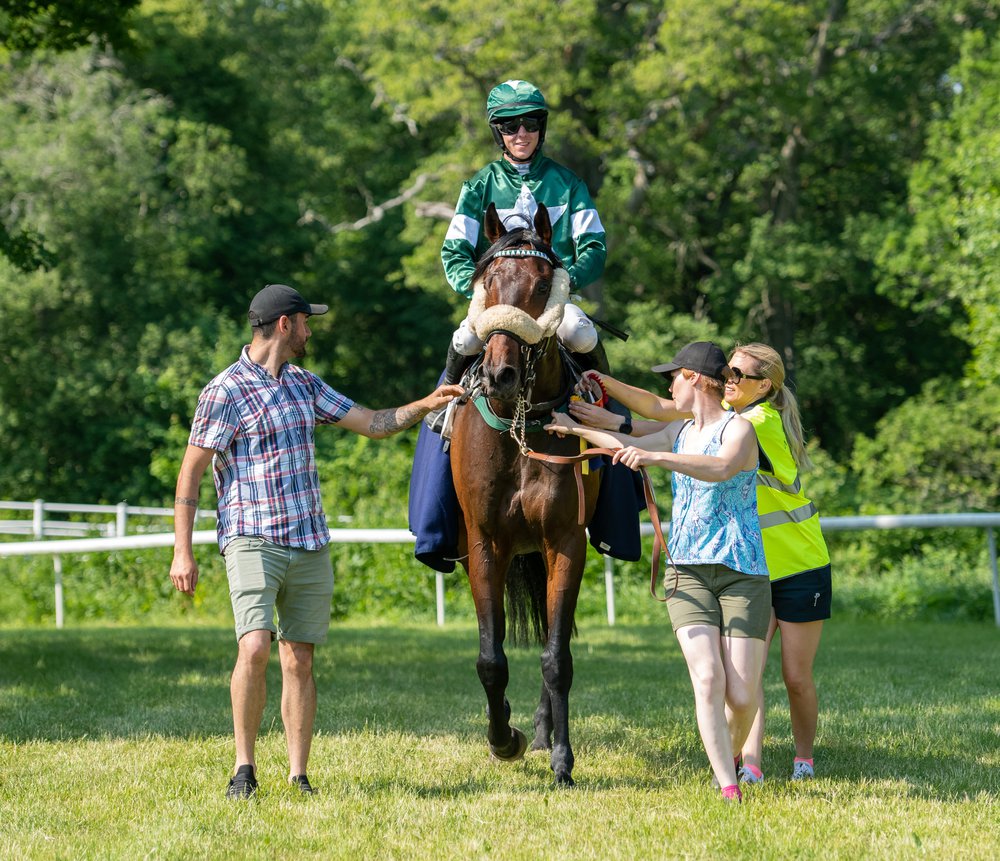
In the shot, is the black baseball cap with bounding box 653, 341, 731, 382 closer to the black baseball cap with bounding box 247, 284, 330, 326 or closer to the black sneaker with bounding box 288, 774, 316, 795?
the black baseball cap with bounding box 247, 284, 330, 326

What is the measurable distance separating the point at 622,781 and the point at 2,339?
2448 cm

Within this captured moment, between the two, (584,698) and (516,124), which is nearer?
(516,124)

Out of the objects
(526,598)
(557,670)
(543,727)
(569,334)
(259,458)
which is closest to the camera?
(259,458)

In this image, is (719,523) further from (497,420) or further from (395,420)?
(395,420)

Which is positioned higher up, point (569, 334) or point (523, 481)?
point (569, 334)

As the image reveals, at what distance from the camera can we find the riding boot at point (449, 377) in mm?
6160

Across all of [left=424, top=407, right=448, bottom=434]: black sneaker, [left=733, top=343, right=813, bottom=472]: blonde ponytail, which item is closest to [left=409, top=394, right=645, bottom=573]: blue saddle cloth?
[left=424, top=407, right=448, bottom=434]: black sneaker

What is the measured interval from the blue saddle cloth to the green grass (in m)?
1.08

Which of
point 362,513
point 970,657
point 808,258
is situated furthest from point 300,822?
point 808,258

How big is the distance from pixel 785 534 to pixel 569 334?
135cm

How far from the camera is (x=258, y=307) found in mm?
5621

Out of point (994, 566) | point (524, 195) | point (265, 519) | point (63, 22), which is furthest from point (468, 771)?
point (994, 566)

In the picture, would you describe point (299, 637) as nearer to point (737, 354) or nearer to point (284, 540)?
point (284, 540)

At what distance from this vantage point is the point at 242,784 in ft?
17.6
